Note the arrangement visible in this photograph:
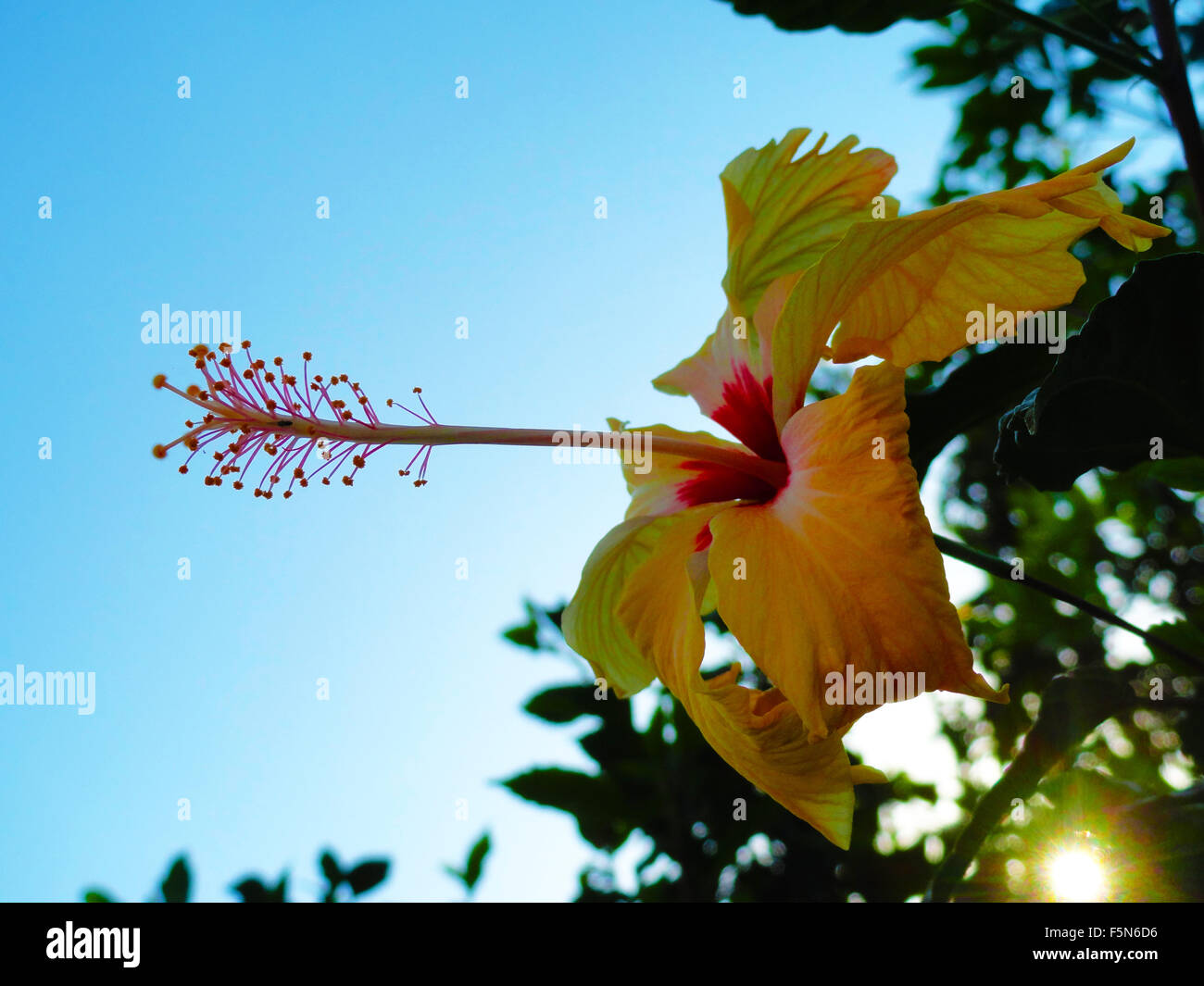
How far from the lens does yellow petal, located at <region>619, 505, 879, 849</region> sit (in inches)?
32.3

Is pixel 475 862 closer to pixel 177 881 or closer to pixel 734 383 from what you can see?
pixel 177 881

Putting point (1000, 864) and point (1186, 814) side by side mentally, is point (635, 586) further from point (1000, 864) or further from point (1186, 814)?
point (1000, 864)

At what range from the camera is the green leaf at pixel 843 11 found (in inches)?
48.1

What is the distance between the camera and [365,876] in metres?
2.91

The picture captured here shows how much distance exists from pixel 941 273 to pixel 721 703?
0.47m

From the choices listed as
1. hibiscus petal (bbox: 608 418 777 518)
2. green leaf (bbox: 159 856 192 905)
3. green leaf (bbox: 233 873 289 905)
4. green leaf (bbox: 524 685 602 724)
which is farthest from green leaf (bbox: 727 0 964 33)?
green leaf (bbox: 159 856 192 905)

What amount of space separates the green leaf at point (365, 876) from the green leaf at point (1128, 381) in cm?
263

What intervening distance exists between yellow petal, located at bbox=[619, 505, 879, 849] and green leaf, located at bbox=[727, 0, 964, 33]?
28.1 inches

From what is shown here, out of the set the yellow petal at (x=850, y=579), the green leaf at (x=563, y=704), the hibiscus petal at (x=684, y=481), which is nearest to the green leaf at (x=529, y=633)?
the green leaf at (x=563, y=704)

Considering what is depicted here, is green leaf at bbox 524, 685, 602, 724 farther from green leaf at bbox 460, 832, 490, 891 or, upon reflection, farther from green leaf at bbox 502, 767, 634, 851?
green leaf at bbox 460, 832, 490, 891

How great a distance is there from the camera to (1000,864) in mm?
1527

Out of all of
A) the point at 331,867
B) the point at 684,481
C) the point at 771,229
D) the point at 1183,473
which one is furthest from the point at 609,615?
the point at 331,867
